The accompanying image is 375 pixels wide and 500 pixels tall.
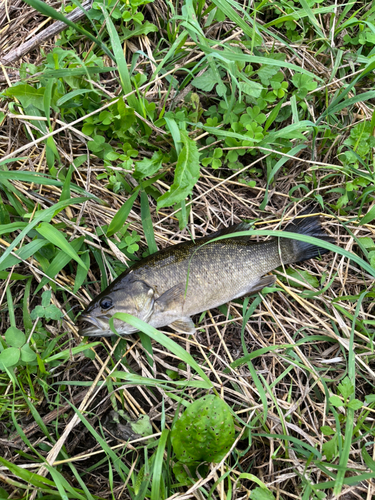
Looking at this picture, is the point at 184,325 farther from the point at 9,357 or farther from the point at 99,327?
the point at 9,357

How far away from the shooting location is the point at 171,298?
Answer: 3299 millimetres

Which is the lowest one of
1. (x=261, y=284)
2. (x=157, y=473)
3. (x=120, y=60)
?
(x=157, y=473)

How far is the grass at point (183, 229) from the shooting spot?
3031 mm

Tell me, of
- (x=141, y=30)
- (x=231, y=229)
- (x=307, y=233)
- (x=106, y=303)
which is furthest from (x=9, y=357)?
(x=141, y=30)

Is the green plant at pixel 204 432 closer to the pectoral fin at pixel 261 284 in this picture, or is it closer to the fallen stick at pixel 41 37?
the pectoral fin at pixel 261 284

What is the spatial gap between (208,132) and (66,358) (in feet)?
8.55

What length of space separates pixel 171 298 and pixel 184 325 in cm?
30

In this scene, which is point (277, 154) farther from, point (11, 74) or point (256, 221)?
point (11, 74)

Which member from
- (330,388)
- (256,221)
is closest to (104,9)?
(256,221)

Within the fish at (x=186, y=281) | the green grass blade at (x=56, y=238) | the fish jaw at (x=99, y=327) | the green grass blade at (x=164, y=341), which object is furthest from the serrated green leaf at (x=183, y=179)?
the fish jaw at (x=99, y=327)

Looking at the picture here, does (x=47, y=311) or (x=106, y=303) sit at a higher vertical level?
(x=47, y=311)

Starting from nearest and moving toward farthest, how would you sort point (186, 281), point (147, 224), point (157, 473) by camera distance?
1. point (157, 473)
2. point (186, 281)
3. point (147, 224)

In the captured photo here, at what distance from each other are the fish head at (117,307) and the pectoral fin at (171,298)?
0.08 m

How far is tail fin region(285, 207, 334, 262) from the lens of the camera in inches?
143
